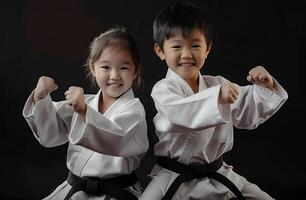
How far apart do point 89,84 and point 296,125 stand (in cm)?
126

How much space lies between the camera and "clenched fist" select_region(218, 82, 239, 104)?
Result: 6.89ft

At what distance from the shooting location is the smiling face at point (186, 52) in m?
2.39

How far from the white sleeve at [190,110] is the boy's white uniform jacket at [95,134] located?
14cm

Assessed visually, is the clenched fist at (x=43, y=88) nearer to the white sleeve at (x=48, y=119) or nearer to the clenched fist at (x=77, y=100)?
the white sleeve at (x=48, y=119)

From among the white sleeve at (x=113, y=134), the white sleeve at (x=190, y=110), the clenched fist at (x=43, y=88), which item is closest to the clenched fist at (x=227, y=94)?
the white sleeve at (x=190, y=110)

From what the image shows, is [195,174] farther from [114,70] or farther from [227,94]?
[114,70]

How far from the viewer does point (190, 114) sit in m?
2.18

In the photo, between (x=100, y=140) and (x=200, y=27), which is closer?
(x=100, y=140)

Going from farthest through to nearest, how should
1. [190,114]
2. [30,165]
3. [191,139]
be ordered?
[30,165], [191,139], [190,114]

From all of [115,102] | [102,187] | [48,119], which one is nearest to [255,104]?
[115,102]

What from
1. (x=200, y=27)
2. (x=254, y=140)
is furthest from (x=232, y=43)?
(x=200, y=27)

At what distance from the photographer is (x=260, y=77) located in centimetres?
233

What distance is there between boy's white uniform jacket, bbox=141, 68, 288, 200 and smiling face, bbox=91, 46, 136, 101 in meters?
0.17

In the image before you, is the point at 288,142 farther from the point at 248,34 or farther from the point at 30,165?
the point at 30,165
